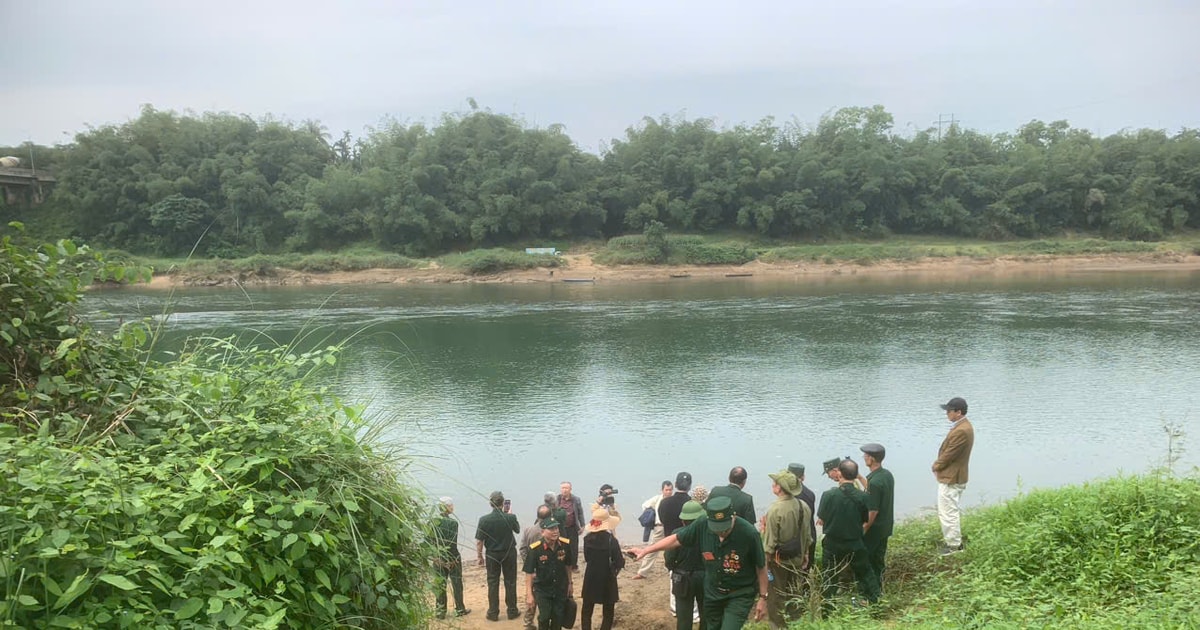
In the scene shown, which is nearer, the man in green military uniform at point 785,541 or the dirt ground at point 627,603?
the man in green military uniform at point 785,541

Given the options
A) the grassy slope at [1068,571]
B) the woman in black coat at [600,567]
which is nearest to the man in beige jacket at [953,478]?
the grassy slope at [1068,571]

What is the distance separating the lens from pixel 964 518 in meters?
8.27

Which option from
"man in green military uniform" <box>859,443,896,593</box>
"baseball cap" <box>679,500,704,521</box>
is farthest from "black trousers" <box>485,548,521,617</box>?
"man in green military uniform" <box>859,443,896,593</box>

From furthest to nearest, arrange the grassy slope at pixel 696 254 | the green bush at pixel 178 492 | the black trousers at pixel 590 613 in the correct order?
the grassy slope at pixel 696 254, the black trousers at pixel 590 613, the green bush at pixel 178 492

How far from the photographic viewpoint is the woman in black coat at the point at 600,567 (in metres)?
6.60

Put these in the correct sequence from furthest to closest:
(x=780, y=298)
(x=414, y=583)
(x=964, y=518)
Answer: (x=780, y=298) → (x=964, y=518) → (x=414, y=583)

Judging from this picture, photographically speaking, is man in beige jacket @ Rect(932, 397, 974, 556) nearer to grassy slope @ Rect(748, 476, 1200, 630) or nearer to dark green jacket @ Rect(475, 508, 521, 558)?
grassy slope @ Rect(748, 476, 1200, 630)

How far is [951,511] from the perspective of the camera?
711 centimetres

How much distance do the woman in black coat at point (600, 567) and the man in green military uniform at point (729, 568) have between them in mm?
1287

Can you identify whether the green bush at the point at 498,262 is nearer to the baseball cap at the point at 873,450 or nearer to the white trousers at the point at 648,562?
the white trousers at the point at 648,562

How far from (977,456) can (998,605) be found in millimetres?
8954

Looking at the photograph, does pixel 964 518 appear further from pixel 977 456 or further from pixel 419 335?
pixel 419 335

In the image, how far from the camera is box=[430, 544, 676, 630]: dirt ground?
7309 millimetres

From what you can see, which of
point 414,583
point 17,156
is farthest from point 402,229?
point 414,583
